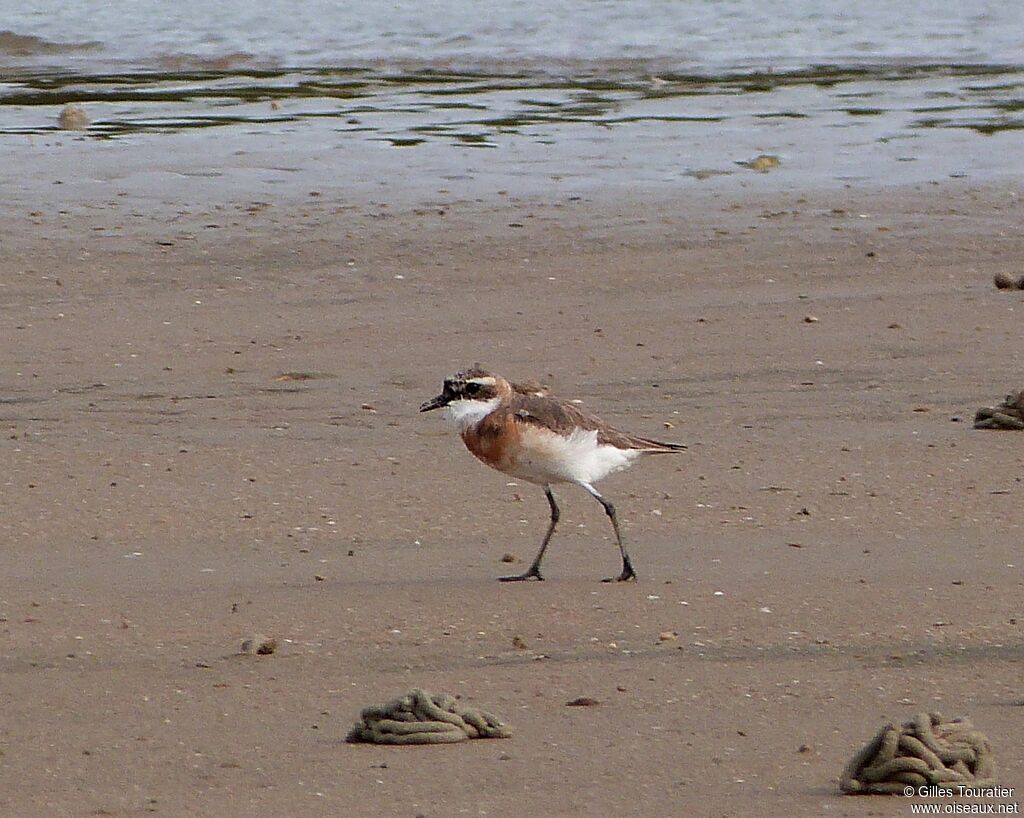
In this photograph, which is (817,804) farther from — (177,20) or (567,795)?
(177,20)

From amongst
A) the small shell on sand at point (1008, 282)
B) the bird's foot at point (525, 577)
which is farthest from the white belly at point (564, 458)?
the small shell on sand at point (1008, 282)

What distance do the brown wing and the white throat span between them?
0.21 ft

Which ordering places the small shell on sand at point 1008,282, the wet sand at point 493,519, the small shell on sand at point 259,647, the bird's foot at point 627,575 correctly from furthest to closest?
1. the small shell on sand at point 1008,282
2. the bird's foot at point 627,575
3. the small shell on sand at point 259,647
4. the wet sand at point 493,519

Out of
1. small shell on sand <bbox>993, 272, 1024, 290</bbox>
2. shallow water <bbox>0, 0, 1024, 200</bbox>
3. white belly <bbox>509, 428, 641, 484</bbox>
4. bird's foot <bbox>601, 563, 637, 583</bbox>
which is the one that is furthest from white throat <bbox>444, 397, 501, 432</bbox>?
shallow water <bbox>0, 0, 1024, 200</bbox>

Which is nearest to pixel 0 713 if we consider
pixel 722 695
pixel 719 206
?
pixel 722 695

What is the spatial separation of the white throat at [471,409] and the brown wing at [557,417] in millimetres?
63

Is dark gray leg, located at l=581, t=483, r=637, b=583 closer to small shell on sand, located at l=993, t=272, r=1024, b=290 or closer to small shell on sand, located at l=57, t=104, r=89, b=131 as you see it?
small shell on sand, located at l=993, t=272, r=1024, b=290

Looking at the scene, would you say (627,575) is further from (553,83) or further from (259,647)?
(553,83)

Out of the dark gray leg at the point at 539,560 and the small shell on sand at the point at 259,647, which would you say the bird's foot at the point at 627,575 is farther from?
the small shell on sand at the point at 259,647

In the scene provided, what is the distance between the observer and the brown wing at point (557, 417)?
6.49 m

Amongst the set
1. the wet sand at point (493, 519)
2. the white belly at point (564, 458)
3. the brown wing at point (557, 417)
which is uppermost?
the brown wing at point (557, 417)

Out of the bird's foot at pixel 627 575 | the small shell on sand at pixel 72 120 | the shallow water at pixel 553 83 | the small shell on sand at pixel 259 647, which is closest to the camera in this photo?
the small shell on sand at pixel 259 647

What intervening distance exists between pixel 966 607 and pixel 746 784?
1.69 metres

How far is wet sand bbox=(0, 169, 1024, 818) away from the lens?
4930mm
